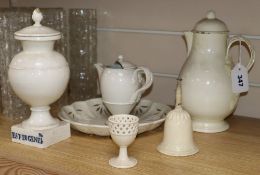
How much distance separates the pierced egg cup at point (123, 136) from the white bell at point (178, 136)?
0.32 feet

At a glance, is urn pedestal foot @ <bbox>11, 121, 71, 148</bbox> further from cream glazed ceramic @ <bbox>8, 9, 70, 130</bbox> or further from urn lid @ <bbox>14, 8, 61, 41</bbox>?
urn lid @ <bbox>14, 8, 61, 41</bbox>

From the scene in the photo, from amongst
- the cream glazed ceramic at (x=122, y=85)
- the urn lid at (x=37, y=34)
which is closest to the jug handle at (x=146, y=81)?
the cream glazed ceramic at (x=122, y=85)

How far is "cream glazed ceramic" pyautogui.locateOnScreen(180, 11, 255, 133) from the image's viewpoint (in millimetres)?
1075

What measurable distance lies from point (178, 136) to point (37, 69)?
0.36 meters

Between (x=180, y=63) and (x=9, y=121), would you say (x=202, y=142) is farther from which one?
(x=9, y=121)

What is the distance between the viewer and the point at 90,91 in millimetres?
1484

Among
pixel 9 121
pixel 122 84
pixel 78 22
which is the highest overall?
pixel 78 22

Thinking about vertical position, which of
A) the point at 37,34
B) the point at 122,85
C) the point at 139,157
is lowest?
the point at 139,157

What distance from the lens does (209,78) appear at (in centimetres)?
107

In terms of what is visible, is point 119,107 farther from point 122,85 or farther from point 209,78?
point 209,78

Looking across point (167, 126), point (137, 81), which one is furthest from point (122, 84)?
point (167, 126)

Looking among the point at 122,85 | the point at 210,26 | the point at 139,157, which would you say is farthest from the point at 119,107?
the point at 210,26

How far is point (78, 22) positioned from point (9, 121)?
439 millimetres

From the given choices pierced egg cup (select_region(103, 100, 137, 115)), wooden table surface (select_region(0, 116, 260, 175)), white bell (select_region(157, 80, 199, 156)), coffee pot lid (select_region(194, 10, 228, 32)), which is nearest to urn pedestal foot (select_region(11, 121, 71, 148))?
wooden table surface (select_region(0, 116, 260, 175))
